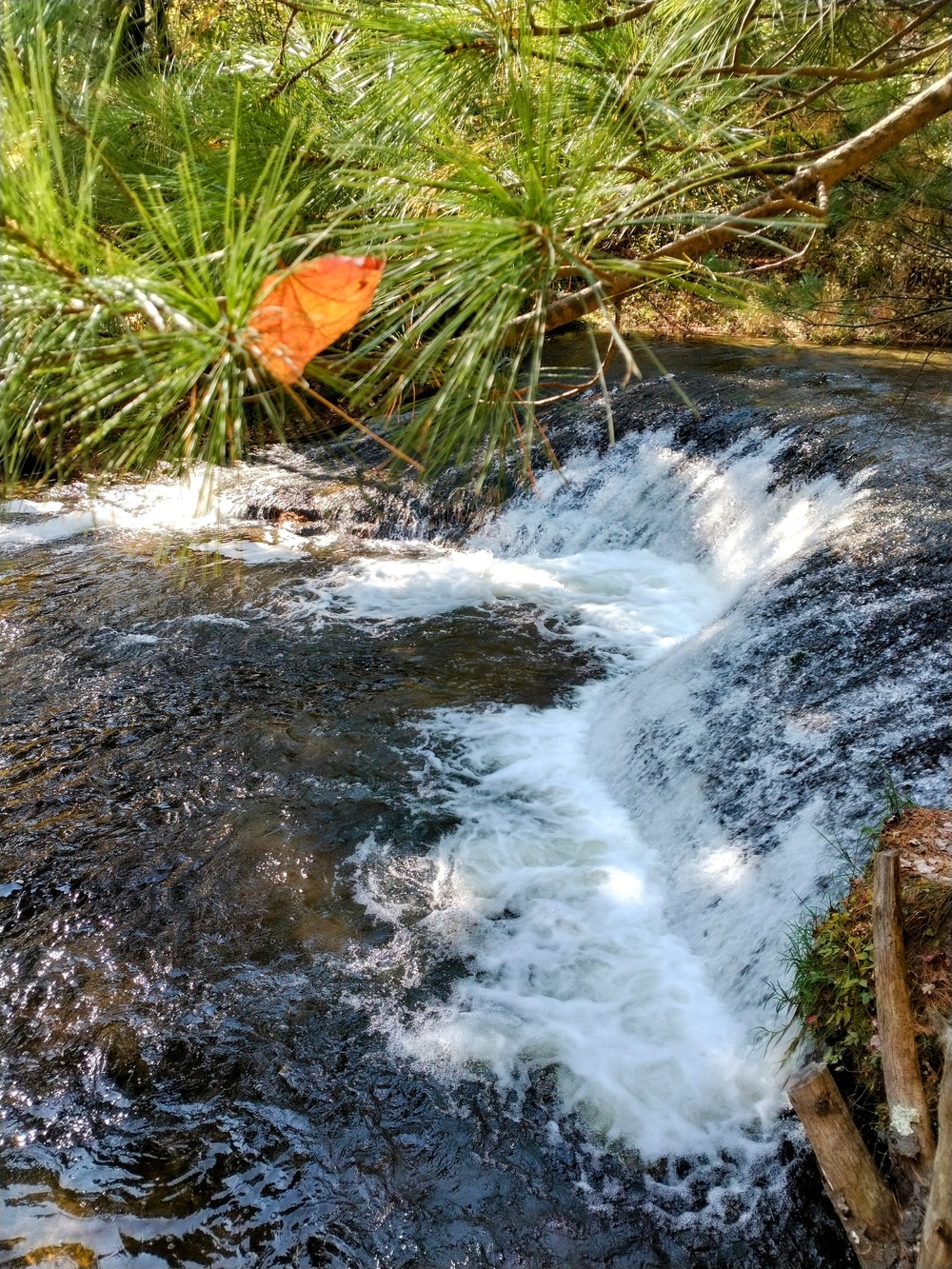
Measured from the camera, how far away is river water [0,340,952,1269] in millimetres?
2666

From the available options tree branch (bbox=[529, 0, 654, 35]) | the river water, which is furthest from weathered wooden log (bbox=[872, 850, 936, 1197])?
tree branch (bbox=[529, 0, 654, 35])

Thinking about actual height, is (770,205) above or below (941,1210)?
above

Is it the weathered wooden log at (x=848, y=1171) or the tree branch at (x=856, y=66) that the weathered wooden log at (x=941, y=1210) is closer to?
the weathered wooden log at (x=848, y=1171)

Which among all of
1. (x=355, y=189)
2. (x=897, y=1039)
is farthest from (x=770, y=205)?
(x=897, y=1039)

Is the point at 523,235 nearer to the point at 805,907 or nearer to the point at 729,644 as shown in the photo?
the point at 805,907

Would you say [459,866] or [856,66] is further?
[459,866]

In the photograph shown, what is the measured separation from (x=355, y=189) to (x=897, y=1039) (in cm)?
232

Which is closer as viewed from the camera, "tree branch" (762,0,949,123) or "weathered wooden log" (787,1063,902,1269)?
"weathered wooden log" (787,1063,902,1269)

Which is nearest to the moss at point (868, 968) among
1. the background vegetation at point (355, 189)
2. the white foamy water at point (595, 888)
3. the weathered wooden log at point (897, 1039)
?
the weathered wooden log at point (897, 1039)

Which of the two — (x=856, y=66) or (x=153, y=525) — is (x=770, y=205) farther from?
(x=153, y=525)

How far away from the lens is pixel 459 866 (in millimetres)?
3928

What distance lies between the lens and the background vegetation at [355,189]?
1254 mm

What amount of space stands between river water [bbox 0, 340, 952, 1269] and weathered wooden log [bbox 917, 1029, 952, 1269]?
2.10 feet

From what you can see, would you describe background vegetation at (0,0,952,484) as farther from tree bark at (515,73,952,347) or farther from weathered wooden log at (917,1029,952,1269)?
weathered wooden log at (917,1029,952,1269)
